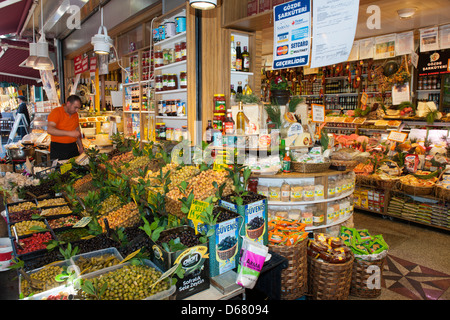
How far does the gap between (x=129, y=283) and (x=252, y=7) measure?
3611 millimetres

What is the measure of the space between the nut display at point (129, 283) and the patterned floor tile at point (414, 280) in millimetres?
2846

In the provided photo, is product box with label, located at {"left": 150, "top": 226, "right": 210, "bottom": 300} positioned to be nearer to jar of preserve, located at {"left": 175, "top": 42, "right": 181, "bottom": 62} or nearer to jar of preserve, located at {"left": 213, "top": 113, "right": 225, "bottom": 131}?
jar of preserve, located at {"left": 213, "top": 113, "right": 225, "bottom": 131}

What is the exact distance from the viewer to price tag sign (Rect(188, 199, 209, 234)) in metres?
2.05

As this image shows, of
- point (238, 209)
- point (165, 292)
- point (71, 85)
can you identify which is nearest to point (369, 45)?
point (238, 209)

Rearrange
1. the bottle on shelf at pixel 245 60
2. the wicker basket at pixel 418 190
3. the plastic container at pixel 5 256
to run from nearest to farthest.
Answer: the plastic container at pixel 5 256 → the bottle on shelf at pixel 245 60 → the wicker basket at pixel 418 190

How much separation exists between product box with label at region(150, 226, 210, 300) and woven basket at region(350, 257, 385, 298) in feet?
6.34

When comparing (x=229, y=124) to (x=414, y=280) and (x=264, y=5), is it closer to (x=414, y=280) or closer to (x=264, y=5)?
(x=264, y=5)

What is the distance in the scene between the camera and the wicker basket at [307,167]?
3.77 metres

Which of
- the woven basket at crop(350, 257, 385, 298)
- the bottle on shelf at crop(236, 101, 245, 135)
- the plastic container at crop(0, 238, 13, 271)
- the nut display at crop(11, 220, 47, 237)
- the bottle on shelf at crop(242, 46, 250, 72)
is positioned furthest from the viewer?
the bottle on shelf at crop(242, 46, 250, 72)

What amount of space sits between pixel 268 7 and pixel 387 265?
3.39 m

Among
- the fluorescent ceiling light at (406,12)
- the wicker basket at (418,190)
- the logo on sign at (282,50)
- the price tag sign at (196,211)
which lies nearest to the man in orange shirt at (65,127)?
the logo on sign at (282,50)

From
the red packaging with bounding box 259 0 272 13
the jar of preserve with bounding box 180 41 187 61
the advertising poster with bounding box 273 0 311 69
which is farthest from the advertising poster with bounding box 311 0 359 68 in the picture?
the jar of preserve with bounding box 180 41 187 61

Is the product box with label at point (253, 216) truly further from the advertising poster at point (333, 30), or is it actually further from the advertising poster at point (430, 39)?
the advertising poster at point (430, 39)

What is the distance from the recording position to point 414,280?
3629 mm
